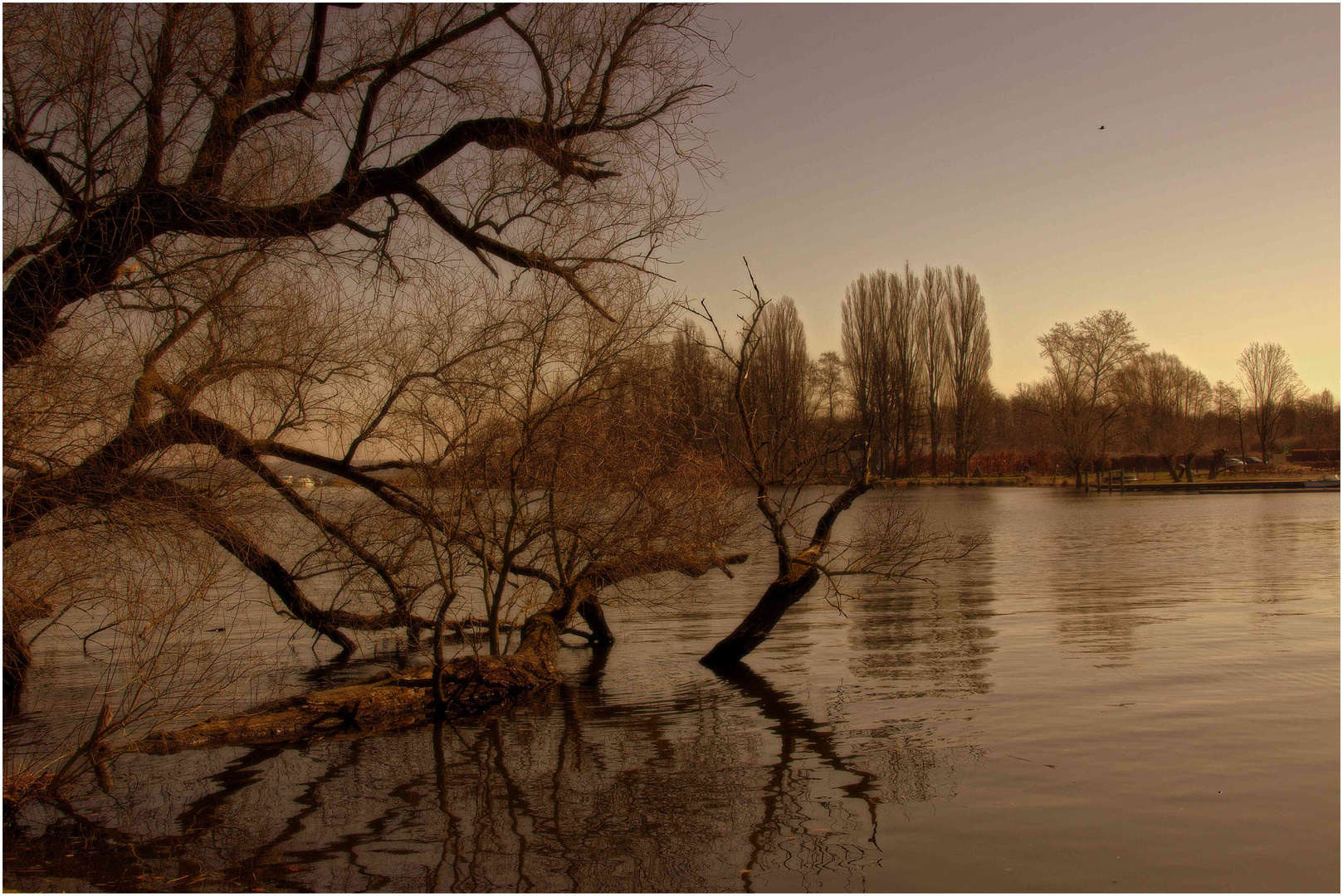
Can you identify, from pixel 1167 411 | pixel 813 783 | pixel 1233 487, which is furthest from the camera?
pixel 1167 411

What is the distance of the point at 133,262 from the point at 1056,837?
7485mm

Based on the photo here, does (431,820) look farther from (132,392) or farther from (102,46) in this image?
(102,46)

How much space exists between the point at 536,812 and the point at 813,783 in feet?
6.91

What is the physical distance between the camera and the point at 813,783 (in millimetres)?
7609

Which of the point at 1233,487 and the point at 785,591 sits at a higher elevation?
the point at 785,591

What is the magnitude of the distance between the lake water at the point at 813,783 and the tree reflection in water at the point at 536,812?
0.03 metres

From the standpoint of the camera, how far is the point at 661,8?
834 centimetres

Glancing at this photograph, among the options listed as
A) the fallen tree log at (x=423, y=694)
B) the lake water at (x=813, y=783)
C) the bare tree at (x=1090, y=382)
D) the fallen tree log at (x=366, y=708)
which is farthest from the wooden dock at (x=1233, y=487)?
the fallen tree log at (x=366, y=708)

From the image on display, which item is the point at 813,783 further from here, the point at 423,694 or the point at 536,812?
the point at 423,694

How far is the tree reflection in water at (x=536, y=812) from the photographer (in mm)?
5965

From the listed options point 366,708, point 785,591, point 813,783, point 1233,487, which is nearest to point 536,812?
point 813,783

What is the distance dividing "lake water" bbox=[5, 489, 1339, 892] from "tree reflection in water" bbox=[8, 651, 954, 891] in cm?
3

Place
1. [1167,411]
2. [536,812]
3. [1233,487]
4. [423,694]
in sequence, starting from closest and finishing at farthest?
[536,812] → [423,694] → [1233,487] → [1167,411]

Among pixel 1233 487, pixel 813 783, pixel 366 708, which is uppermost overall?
pixel 1233 487
